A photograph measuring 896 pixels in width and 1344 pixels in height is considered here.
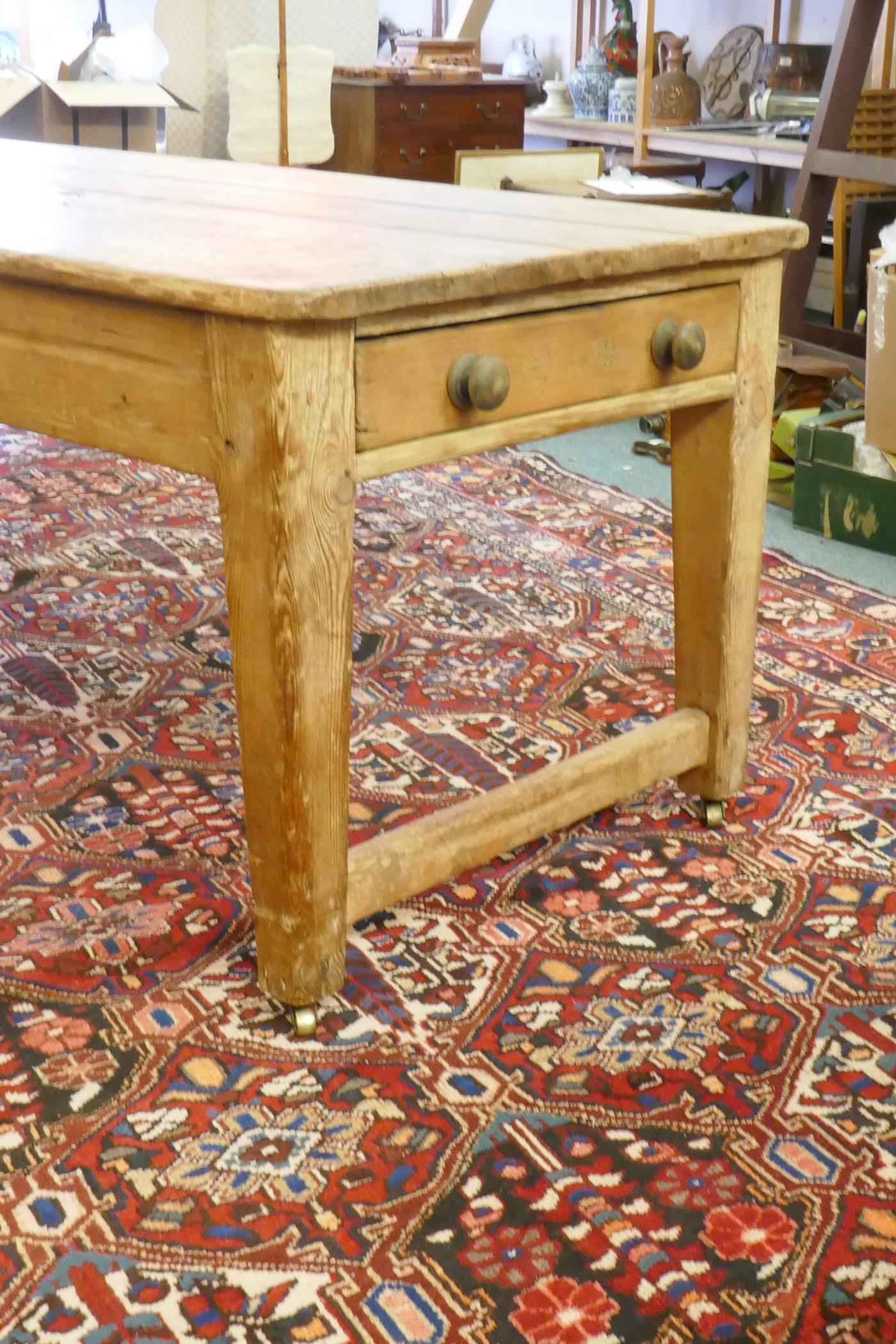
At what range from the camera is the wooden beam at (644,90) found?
5219 mm

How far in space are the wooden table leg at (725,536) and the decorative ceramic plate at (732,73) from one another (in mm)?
4653

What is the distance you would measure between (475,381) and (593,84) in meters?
5.32

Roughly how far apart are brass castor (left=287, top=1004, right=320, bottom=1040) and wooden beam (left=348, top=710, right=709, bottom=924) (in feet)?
0.35

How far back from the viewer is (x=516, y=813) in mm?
1579

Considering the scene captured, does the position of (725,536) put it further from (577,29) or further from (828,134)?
(577,29)

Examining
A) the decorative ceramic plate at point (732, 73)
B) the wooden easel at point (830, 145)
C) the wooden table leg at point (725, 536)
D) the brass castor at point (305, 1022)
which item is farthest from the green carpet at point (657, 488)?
the decorative ceramic plate at point (732, 73)

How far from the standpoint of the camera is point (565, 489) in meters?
3.16

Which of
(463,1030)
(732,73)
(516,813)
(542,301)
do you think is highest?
(732,73)

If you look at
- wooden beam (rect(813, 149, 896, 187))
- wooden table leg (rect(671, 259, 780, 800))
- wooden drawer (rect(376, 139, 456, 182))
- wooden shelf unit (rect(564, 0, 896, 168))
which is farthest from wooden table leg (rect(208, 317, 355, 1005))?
wooden shelf unit (rect(564, 0, 896, 168))

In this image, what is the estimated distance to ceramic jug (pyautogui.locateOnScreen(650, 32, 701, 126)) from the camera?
18.2ft

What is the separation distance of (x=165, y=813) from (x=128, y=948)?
31 cm

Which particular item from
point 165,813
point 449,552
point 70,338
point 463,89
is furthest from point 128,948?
point 463,89

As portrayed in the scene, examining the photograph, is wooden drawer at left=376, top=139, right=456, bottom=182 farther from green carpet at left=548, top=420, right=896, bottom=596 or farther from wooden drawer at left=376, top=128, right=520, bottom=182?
green carpet at left=548, top=420, right=896, bottom=596

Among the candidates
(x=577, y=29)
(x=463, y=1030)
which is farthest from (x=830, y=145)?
(x=577, y=29)
